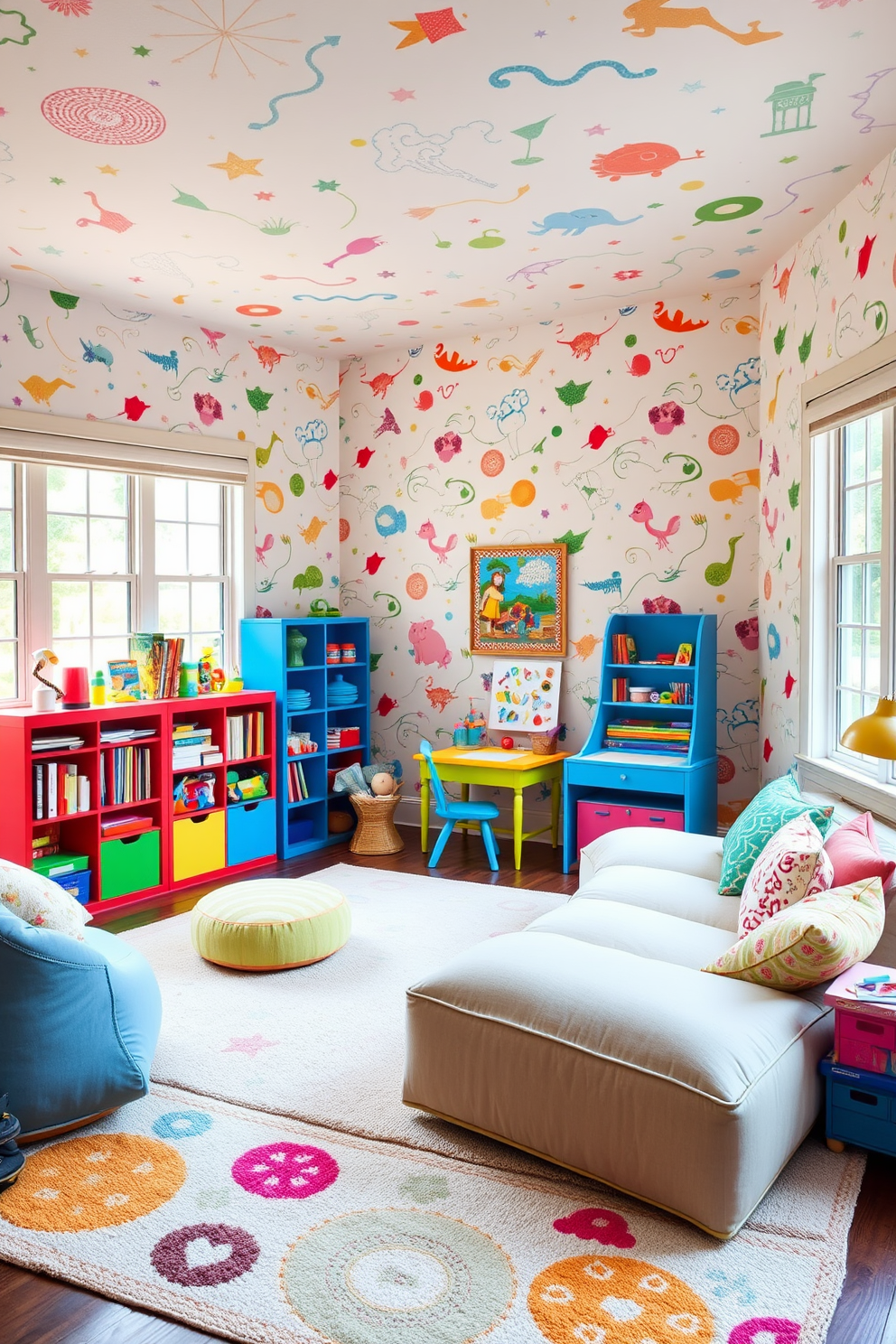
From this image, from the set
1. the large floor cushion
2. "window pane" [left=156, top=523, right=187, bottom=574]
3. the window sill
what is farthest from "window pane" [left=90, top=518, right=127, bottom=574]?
the window sill

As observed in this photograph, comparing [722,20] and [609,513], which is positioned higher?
[722,20]

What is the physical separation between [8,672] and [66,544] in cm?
69

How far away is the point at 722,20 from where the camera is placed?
2.51 meters

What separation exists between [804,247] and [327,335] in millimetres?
2646

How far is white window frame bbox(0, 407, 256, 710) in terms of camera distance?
4.53m

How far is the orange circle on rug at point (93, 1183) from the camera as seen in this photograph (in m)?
2.13

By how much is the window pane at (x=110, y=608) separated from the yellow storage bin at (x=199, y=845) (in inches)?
37.7

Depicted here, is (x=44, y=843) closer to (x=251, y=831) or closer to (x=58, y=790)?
(x=58, y=790)

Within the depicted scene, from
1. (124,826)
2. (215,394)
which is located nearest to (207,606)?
(215,394)

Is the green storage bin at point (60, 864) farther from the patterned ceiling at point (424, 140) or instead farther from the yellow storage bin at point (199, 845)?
the patterned ceiling at point (424, 140)

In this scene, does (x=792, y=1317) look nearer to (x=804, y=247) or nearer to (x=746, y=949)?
(x=746, y=949)

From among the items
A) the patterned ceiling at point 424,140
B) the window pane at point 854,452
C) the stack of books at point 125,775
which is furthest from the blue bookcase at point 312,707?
the window pane at point 854,452

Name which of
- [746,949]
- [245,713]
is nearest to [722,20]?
[746,949]

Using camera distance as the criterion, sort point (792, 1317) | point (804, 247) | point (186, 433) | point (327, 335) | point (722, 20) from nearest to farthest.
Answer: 1. point (792, 1317)
2. point (722, 20)
3. point (804, 247)
4. point (186, 433)
5. point (327, 335)
